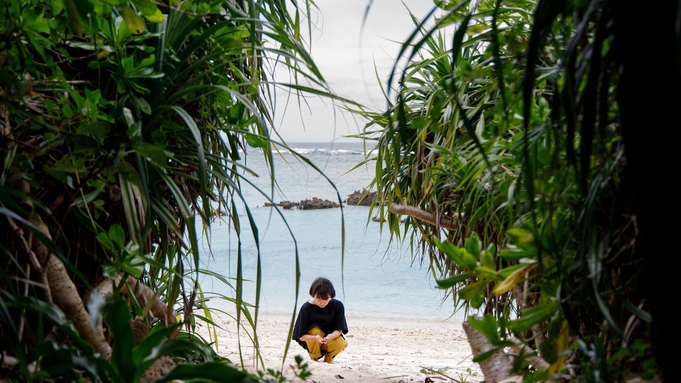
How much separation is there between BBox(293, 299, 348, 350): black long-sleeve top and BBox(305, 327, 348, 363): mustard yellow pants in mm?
46

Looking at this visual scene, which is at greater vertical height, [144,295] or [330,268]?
[144,295]

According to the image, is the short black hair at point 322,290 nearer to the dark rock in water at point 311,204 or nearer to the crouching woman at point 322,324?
the crouching woman at point 322,324

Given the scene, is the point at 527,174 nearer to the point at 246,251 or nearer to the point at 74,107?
the point at 74,107

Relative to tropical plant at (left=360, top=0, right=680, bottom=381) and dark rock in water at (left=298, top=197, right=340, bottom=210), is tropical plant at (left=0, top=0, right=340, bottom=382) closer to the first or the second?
tropical plant at (left=360, top=0, right=680, bottom=381)

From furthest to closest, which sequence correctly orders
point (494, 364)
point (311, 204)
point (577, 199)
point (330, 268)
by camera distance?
point (311, 204) < point (330, 268) < point (494, 364) < point (577, 199)

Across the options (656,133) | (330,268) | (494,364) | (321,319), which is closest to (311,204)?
(330,268)

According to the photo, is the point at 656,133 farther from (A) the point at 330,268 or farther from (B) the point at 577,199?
(A) the point at 330,268

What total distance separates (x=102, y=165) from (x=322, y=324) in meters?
3.85

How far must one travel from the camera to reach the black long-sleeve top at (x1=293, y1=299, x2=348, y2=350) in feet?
15.2

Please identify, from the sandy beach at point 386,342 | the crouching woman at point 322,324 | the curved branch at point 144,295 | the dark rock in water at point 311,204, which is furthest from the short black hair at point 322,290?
the dark rock in water at point 311,204

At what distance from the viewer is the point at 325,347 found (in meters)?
4.55

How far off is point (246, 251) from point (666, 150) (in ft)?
44.5

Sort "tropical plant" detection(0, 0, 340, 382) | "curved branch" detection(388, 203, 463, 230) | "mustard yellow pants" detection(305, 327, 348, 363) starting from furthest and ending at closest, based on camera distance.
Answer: "mustard yellow pants" detection(305, 327, 348, 363), "curved branch" detection(388, 203, 463, 230), "tropical plant" detection(0, 0, 340, 382)

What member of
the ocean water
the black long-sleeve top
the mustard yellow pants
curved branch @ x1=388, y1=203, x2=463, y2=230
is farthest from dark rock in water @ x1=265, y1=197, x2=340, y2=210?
curved branch @ x1=388, y1=203, x2=463, y2=230
